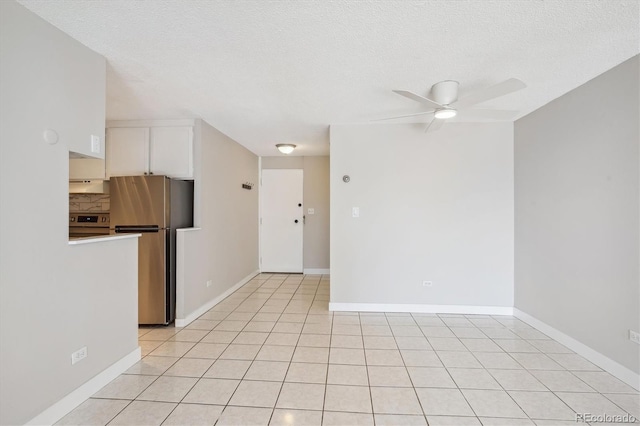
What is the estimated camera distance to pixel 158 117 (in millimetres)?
3447

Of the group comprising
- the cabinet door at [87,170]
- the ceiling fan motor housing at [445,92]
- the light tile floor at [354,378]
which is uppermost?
the ceiling fan motor housing at [445,92]

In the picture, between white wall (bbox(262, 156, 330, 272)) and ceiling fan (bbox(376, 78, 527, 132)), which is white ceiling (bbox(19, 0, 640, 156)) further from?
white wall (bbox(262, 156, 330, 272))

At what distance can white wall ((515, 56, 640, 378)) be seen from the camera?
2.13 m

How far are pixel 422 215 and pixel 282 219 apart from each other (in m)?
3.11

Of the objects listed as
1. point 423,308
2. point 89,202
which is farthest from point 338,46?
point 89,202

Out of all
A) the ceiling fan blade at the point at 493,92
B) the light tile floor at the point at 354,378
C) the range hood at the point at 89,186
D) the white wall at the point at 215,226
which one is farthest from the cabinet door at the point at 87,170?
the ceiling fan blade at the point at 493,92

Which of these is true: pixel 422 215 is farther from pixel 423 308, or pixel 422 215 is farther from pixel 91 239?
pixel 91 239

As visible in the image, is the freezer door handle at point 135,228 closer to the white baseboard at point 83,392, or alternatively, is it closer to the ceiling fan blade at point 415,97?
the white baseboard at point 83,392

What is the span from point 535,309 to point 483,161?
1.77 meters

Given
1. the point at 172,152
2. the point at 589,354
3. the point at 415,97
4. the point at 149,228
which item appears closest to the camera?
the point at 415,97

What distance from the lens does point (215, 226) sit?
13.0 ft

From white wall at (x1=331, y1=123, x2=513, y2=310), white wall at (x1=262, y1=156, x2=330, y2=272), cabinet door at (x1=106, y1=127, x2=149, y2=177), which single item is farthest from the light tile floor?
white wall at (x1=262, y1=156, x2=330, y2=272)

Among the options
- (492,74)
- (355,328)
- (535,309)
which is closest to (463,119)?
(492,74)

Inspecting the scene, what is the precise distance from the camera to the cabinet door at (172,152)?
11.4 ft
